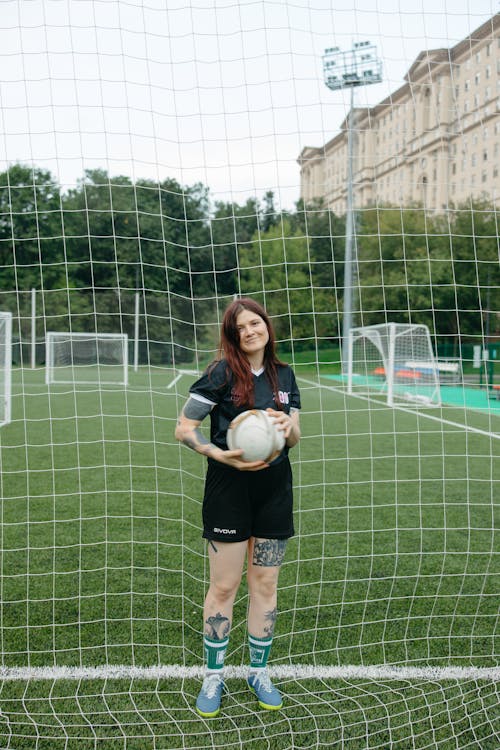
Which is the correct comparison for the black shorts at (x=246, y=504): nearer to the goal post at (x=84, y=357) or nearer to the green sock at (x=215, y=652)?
the green sock at (x=215, y=652)

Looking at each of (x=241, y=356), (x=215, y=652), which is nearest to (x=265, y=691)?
(x=215, y=652)

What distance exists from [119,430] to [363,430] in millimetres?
4243

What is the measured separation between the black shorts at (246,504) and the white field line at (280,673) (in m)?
0.81

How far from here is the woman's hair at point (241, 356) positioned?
8.30 ft

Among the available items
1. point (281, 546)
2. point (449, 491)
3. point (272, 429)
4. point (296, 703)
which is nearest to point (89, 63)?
point (272, 429)

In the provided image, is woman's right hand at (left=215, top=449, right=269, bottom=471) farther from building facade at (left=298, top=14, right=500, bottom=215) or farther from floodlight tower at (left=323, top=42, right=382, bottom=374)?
building facade at (left=298, top=14, right=500, bottom=215)

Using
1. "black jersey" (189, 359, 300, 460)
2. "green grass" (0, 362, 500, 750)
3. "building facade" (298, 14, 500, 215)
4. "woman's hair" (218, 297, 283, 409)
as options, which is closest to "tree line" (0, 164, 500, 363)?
"building facade" (298, 14, 500, 215)

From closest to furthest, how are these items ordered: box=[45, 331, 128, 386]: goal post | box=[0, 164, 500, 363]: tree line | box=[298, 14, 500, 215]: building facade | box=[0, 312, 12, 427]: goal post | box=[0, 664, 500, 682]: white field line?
1. box=[0, 664, 500, 682]: white field line
2. box=[298, 14, 500, 215]: building facade
3. box=[0, 312, 12, 427]: goal post
4. box=[0, 164, 500, 363]: tree line
5. box=[45, 331, 128, 386]: goal post

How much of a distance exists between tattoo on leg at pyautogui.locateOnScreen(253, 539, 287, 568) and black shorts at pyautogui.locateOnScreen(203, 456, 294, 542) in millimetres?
36

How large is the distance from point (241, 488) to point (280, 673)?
1034 mm

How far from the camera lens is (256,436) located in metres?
2.38

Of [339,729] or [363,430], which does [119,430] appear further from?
[339,729]

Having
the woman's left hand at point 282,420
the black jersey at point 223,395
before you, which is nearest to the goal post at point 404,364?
the black jersey at point 223,395

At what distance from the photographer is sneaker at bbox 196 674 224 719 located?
2.59 meters
